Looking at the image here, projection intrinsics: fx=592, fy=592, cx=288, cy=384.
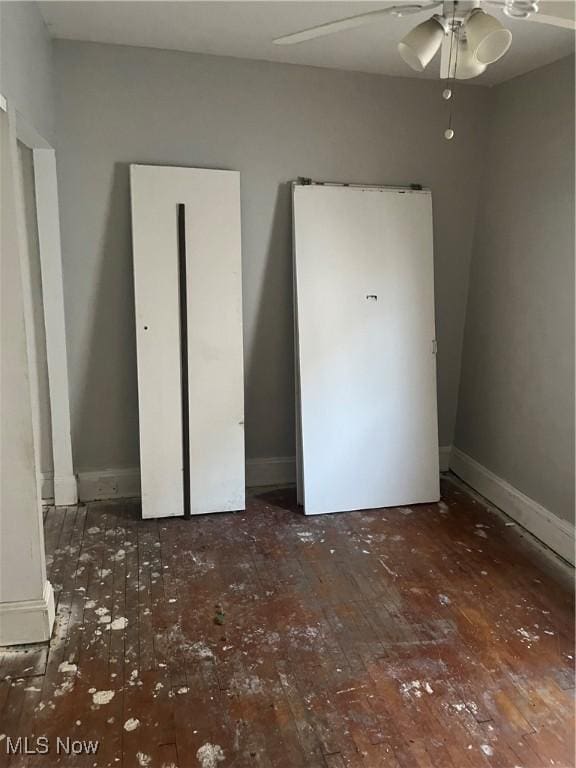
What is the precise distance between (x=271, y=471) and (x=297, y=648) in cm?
148

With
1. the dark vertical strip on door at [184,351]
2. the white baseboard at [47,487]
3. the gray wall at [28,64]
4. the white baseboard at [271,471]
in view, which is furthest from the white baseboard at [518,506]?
the gray wall at [28,64]

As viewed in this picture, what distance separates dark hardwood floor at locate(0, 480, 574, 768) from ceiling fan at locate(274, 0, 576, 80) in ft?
6.58

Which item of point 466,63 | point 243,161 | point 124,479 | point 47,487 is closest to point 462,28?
point 466,63

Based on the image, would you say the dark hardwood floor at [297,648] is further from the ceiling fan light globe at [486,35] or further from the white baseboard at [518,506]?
the ceiling fan light globe at [486,35]

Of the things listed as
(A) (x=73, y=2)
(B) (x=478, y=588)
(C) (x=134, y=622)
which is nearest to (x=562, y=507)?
(B) (x=478, y=588)

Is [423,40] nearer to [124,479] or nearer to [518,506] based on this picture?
[518,506]

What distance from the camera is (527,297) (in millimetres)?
3166

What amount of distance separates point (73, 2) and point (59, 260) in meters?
1.16

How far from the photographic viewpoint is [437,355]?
12.4ft

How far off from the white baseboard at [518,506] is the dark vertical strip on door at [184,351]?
1.77 metres

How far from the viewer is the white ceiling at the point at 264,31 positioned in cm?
245

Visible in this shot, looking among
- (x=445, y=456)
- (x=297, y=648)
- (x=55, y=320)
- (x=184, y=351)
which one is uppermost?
(x=55, y=320)

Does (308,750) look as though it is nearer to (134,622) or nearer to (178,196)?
(134,622)

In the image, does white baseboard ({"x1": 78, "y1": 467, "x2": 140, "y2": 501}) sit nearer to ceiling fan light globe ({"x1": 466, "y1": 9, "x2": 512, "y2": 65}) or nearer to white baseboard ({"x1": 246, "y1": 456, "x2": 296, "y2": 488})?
white baseboard ({"x1": 246, "y1": 456, "x2": 296, "y2": 488})
